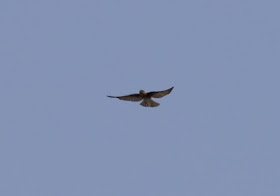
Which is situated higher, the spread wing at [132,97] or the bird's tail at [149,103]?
the spread wing at [132,97]

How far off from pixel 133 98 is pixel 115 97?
4.13 ft

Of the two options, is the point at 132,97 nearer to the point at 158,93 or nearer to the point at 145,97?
the point at 145,97

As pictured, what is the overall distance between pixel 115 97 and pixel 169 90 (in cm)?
422

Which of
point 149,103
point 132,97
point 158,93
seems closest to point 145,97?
point 149,103

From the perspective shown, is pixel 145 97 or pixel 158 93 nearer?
pixel 158 93

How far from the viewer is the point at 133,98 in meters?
54.0

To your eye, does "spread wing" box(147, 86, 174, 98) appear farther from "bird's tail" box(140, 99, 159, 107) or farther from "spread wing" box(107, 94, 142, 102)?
"spread wing" box(107, 94, 142, 102)

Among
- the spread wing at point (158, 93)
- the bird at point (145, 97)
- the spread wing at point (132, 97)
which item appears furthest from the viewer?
the spread wing at point (132, 97)

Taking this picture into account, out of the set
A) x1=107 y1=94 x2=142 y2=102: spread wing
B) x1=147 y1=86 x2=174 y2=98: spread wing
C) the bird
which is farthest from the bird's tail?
x1=147 y1=86 x2=174 y2=98: spread wing

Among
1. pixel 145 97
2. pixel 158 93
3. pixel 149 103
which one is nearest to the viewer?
pixel 158 93

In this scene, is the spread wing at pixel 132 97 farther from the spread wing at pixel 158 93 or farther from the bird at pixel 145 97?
the spread wing at pixel 158 93

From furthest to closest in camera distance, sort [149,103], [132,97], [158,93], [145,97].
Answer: [132,97] < [149,103] < [145,97] < [158,93]

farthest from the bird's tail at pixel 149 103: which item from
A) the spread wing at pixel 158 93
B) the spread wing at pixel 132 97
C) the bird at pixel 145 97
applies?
the spread wing at pixel 158 93

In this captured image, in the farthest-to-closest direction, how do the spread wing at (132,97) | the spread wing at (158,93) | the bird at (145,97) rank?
1. the spread wing at (132,97)
2. the bird at (145,97)
3. the spread wing at (158,93)
